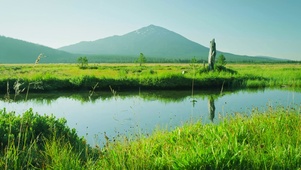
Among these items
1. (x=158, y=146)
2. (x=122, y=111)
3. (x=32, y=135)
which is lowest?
(x=122, y=111)

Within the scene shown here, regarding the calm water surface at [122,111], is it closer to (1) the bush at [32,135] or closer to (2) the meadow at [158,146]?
(1) the bush at [32,135]

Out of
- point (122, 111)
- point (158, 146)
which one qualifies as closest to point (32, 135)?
point (158, 146)

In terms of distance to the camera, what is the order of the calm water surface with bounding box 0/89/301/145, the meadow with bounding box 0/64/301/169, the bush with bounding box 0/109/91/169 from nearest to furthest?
the meadow with bounding box 0/64/301/169 → the bush with bounding box 0/109/91/169 → the calm water surface with bounding box 0/89/301/145

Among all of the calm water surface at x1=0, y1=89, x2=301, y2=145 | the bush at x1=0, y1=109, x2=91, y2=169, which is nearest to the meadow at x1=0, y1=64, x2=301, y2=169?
the bush at x1=0, y1=109, x2=91, y2=169

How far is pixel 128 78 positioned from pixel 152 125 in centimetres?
1298

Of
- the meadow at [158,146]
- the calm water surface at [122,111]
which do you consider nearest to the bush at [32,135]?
the meadow at [158,146]

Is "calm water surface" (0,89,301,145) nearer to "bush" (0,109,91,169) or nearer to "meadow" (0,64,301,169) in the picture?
"bush" (0,109,91,169)

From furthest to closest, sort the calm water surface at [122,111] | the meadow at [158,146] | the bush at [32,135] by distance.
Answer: the calm water surface at [122,111]
the bush at [32,135]
the meadow at [158,146]

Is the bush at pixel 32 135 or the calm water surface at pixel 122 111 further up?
the bush at pixel 32 135

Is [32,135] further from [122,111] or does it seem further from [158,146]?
[122,111]

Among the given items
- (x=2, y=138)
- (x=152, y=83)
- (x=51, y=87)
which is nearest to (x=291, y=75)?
(x=152, y=83)

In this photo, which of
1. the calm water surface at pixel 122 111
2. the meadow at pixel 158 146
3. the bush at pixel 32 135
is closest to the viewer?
the meadow at pixel 158 146

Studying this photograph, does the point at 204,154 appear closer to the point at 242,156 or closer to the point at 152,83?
the point at 242,156

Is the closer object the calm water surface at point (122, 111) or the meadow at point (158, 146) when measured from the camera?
the meadow at point (158, 146)
